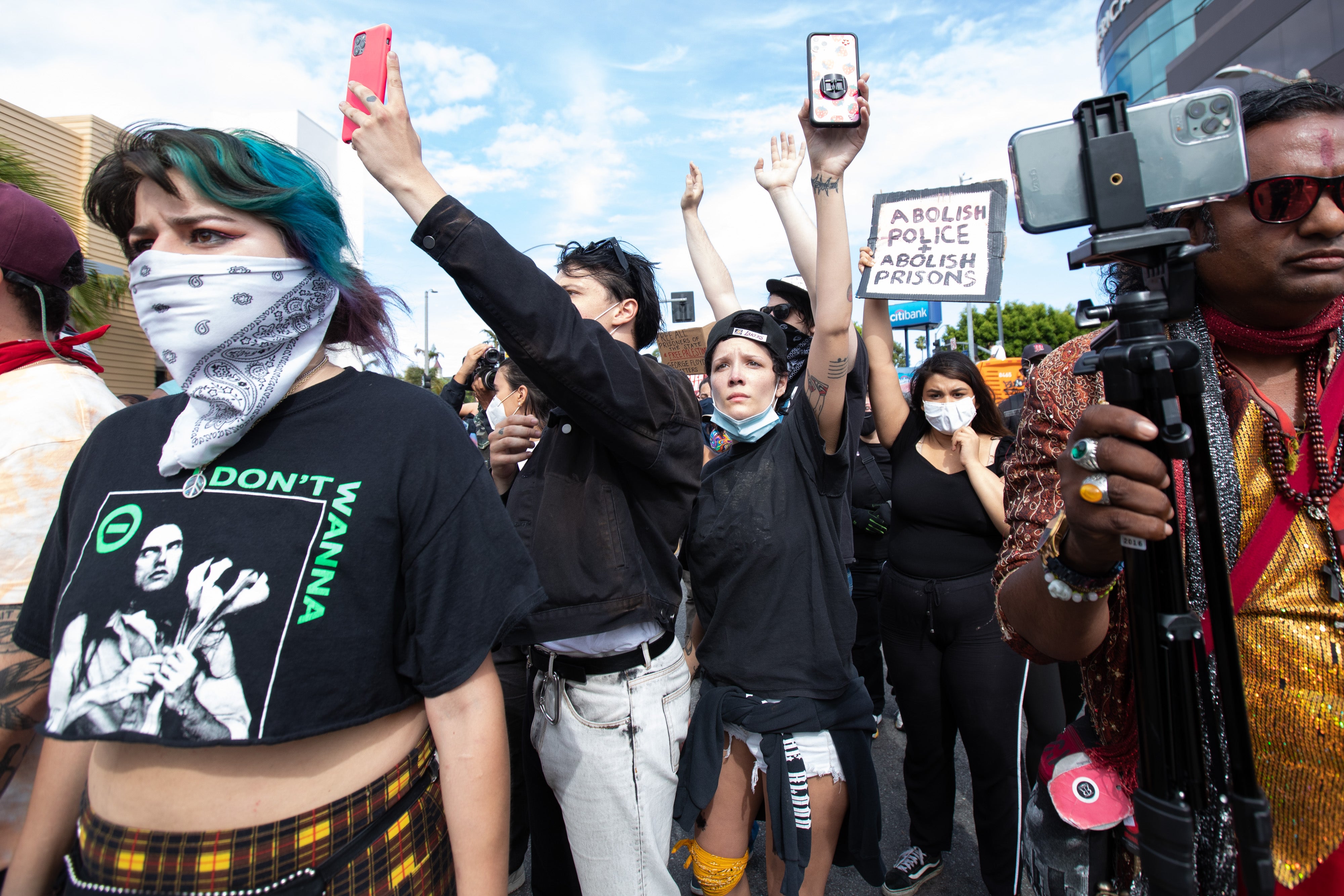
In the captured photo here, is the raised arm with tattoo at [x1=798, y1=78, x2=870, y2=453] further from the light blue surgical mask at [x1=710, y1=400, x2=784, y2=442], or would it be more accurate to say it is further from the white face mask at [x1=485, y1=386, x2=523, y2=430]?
the white face mask at [x1=485, y1=386, x2=523, y2=430]

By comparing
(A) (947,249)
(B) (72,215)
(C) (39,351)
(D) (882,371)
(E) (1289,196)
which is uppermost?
(B) (72,215)

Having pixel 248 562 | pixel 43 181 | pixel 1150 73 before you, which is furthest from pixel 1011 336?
pixel 248 562

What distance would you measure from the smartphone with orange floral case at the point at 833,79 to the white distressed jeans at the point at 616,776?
1.77 meters

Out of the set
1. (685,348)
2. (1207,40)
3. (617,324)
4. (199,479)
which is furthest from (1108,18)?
(199,479)

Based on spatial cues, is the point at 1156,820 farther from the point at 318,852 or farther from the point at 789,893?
the point at 789,893

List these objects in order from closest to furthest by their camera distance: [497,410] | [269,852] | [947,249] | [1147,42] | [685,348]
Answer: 1. [269,852]
2. [947,249]
3. [497,410]
4. [685,348]
5. [1147,42]

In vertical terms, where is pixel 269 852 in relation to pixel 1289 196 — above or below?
below

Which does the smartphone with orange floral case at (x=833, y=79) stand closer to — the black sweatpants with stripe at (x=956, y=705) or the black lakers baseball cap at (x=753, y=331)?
the black lakers baseball cap at (x=753, y=331)

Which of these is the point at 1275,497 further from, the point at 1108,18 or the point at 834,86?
the point at 1108,18

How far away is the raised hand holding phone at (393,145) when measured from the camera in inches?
55.3

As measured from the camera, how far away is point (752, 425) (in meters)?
2.52

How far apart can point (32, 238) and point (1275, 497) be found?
2839 mm

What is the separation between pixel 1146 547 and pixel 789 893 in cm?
173

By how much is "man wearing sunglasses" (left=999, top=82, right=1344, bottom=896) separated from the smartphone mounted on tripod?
127 mm
